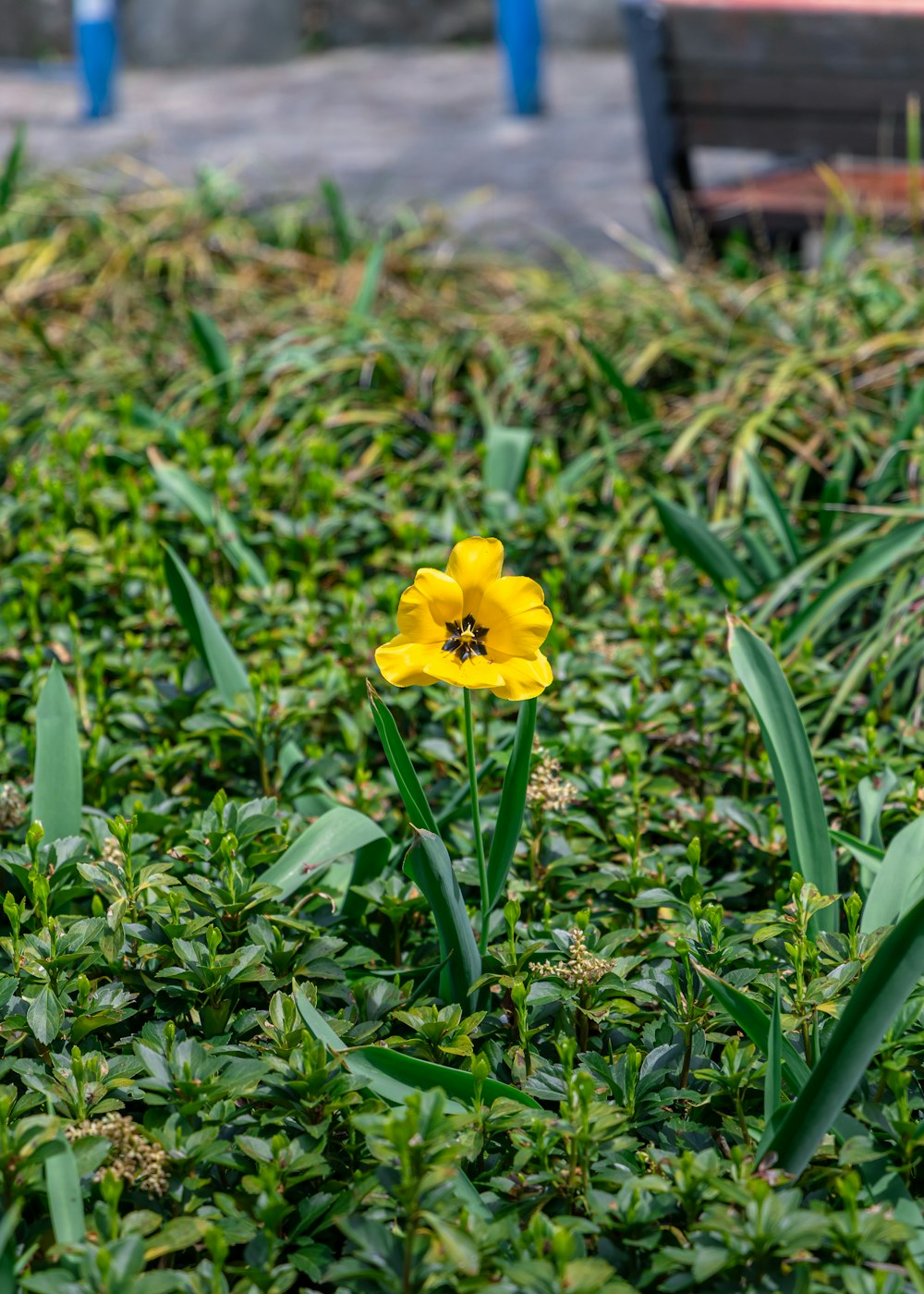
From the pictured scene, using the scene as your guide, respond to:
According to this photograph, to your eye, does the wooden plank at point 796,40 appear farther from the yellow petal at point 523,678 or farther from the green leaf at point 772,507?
the yellow petal at point 523,678

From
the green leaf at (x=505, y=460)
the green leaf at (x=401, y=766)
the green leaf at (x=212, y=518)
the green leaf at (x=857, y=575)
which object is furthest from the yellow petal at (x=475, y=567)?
the green leaf at (x=505, y=460)

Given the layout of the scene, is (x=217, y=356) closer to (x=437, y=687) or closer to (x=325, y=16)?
(x=437, y=687)

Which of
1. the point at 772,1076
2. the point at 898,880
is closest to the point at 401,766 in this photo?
the point at 772,1076

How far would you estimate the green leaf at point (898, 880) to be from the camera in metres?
1.45

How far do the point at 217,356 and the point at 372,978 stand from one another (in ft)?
6.38

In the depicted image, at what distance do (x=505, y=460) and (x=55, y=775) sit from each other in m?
1.24

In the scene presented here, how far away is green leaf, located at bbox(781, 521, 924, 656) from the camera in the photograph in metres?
2.10

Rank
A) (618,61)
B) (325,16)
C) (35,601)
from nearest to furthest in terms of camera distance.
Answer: (35,601)
(618,61)
(325,16)

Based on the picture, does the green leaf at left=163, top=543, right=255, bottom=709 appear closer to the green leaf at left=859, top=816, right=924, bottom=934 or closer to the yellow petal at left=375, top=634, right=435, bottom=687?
the yellow petal at left=375, top=634, right=435, bottom=687

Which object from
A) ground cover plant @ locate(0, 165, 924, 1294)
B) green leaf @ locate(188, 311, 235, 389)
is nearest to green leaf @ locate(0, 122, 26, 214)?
ground cover plant @ locate(0, 165, 924, 1294)

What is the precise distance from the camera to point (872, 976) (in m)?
1.11

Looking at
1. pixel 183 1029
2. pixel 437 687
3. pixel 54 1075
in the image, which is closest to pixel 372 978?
pixel 183 1029

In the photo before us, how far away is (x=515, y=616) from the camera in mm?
1250

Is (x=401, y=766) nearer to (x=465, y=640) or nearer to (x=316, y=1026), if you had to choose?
(x=465, y=640)
